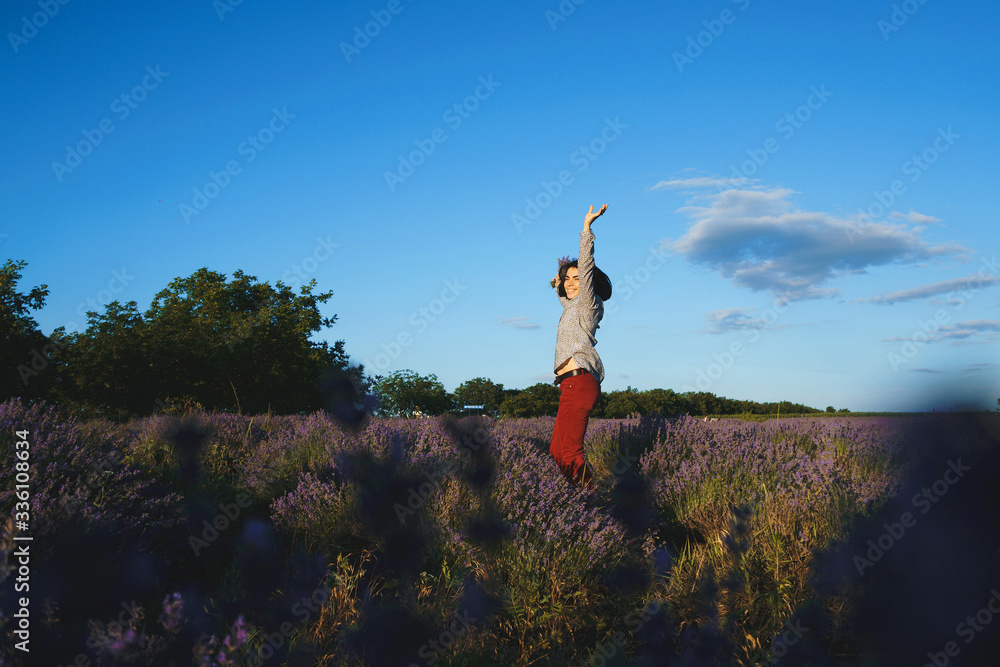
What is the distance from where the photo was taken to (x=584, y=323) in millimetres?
4371

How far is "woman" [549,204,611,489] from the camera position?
417cm

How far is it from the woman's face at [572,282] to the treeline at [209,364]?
8024 mm

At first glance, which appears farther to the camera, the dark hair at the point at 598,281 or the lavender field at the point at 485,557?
the dark hair at the point at 598,281

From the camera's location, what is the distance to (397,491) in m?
3.47

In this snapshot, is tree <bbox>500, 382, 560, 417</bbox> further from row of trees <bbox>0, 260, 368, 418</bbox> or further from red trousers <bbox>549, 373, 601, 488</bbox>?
red trousers <bbox>549, 373, 601, 488</bbox>

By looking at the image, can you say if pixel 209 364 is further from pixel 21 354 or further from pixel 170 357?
pixel 21 354

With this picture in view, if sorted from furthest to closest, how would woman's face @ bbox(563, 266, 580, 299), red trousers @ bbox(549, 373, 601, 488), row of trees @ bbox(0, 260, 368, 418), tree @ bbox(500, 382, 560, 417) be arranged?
tree @ bbox(500, 382, 560, 417)
row of trees @ bbox(0, 260, 368, 418)
woman's face @ bbox(563, 266, 580, 299)
red trousers @ bbox(549, 373, 601, 488)

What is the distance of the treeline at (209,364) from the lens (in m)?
14.9

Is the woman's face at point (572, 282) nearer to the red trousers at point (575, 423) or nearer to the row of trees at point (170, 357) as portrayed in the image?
the red trousers at point (575, 423)

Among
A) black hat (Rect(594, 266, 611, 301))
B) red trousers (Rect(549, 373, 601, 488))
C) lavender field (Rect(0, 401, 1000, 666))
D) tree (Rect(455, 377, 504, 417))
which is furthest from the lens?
tree (Rect(455, 377, 504, 417))

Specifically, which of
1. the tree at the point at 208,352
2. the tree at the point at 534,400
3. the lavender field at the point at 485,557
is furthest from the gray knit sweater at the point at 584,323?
the tree at the point at 534,400

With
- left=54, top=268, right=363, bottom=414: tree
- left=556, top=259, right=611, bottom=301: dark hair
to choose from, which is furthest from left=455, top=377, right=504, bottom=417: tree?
left=556, top=259, right=611, bottom=301: dark hair

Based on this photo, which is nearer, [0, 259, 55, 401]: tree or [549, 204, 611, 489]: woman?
[549, 204, 611, 489]: woman

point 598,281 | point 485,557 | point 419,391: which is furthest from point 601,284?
point 419,391
